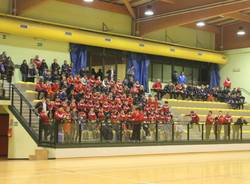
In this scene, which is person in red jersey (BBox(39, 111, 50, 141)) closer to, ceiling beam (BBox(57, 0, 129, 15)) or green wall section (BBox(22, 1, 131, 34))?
green wall section (BBox(22, 1, 131, 34))

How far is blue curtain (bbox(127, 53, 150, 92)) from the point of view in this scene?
30.5 metres

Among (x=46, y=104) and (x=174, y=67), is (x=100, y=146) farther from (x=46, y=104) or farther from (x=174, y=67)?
(x=174, y=67)

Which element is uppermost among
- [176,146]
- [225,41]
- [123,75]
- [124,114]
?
[225,41]

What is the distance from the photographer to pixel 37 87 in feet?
70.2

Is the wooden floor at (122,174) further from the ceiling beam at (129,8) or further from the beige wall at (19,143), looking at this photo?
the ceiling beam at (129,8)

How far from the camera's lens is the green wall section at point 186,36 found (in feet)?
105

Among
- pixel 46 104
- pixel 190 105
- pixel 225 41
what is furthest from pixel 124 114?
pixel 225 41

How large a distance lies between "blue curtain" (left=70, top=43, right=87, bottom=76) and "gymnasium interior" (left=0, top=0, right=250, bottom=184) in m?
0.06

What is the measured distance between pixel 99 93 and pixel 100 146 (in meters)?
4.55

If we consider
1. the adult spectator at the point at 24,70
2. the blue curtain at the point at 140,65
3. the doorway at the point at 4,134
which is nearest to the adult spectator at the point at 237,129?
the blue curtain at the point at 140,65

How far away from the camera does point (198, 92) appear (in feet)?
99.2

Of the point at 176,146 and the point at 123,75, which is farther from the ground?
the point at 123,75

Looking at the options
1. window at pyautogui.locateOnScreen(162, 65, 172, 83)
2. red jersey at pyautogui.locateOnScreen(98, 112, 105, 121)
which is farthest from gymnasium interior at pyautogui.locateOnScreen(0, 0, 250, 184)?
window at pyautogui.locateOnScreen(162, 65, 172, 83)

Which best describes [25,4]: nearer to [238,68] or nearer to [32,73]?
[32,73]
